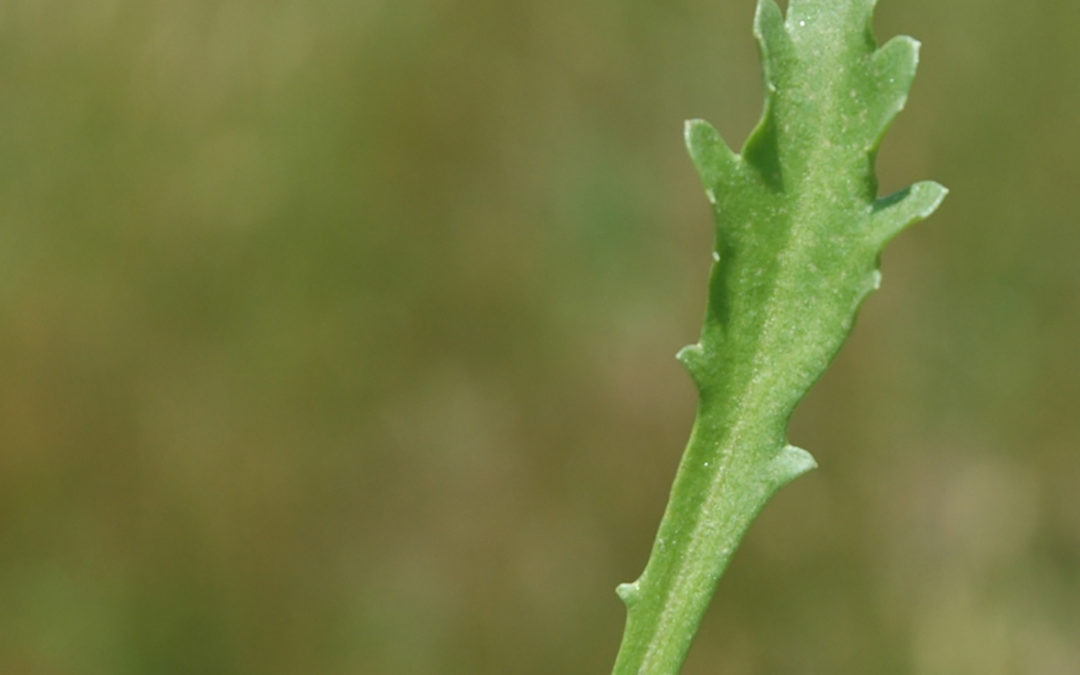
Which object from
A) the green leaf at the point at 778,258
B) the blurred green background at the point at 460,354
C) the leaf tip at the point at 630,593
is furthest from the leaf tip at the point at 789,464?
the blurred green background at the point at 460,354

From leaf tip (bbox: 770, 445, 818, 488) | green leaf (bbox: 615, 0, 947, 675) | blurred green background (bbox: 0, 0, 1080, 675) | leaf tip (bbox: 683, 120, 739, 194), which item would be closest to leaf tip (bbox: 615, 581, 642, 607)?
green leaf (bbox: 615, 0, 947, 675)

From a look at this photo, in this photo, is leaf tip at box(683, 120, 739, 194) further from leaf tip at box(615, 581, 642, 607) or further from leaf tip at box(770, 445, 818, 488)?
leaf tip at box(615, 581, 642, 607)

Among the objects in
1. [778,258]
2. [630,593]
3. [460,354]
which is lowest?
[630,593]

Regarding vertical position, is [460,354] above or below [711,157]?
above

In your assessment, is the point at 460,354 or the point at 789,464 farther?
the point at 460,354

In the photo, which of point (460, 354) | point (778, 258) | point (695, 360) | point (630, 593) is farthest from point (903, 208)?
point (460, 354)

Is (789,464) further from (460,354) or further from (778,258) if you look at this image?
(460,354)
